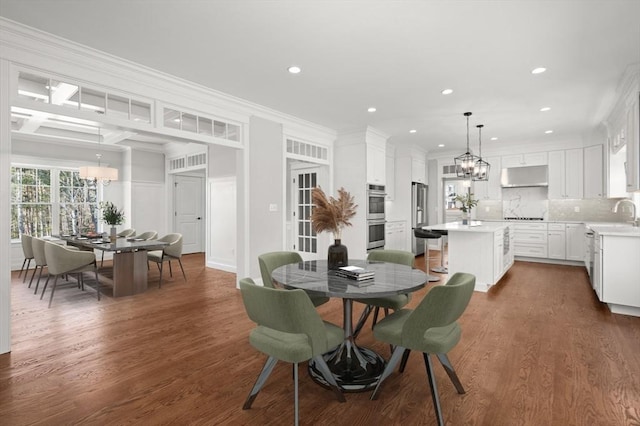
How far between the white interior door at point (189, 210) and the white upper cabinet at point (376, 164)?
15.9ft

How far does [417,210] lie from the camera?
816 centimetres

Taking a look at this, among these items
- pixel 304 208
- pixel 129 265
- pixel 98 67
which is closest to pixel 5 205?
pixel 98 67

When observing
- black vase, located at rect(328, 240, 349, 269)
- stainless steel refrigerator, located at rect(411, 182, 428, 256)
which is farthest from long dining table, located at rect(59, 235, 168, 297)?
stainless steel refrigerator, located at rect(411, 182, 428, 256)

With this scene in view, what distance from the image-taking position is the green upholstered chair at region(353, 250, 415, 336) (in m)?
2.66

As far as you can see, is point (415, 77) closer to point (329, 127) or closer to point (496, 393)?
point (329, 127)

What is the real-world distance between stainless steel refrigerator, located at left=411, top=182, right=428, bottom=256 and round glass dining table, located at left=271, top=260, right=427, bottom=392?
18.3 feet

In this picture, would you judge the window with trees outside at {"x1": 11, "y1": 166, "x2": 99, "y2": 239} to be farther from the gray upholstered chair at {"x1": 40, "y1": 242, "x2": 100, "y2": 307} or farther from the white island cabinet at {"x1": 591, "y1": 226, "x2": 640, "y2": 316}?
the white island cabinet at {"x1": 591, "y1": 226, "x2": 640, "y2": 316}

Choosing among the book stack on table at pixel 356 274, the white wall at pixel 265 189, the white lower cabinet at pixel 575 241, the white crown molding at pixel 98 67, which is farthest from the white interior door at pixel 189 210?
the white lower cabinet at pixel 575 241

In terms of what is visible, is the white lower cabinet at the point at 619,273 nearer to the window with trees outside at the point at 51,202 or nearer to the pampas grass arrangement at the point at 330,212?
the pampas grass arrangement at the point at 330,212

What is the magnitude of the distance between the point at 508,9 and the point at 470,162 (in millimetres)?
2894

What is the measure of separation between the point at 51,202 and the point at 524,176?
416 inches

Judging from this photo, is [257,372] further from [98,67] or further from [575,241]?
[575,241]

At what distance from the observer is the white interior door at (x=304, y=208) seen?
681 cm

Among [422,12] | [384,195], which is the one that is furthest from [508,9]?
[384,195]
